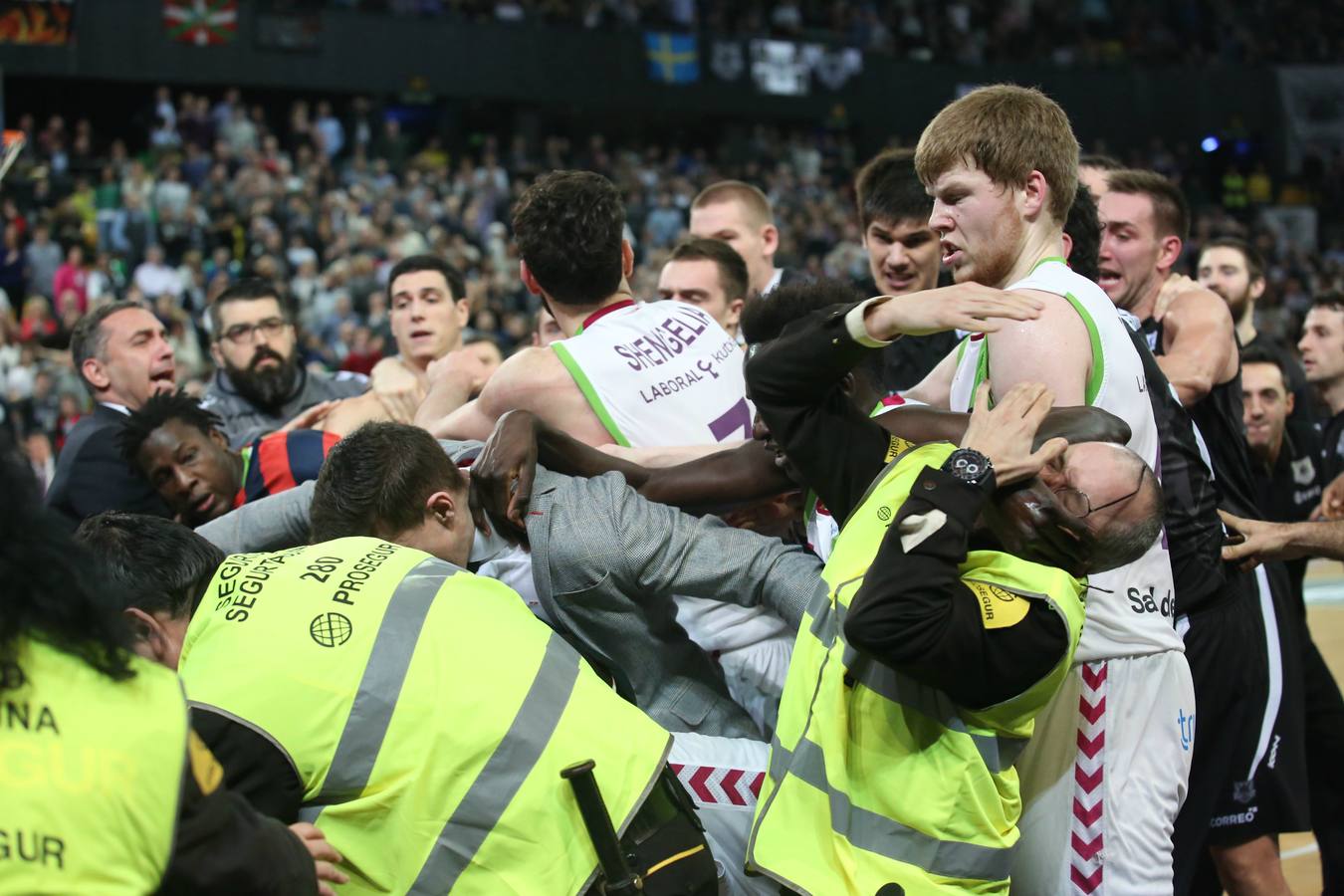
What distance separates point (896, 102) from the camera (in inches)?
Answer: 1141

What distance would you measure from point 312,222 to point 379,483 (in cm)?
1729

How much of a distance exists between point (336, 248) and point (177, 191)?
7.52 ft

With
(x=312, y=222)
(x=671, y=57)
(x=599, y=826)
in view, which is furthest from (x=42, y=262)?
(x=599, y=826)

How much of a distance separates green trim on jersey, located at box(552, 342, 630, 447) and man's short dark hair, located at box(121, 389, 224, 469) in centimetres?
150

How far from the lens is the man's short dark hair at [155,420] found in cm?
462

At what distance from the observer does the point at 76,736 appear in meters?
1.91

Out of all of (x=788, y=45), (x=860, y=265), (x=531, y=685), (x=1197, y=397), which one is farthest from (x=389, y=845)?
(x=788, y=45)

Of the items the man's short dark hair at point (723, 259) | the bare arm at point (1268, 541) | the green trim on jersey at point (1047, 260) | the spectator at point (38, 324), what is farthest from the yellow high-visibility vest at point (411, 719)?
the spectator at point (38, 324)

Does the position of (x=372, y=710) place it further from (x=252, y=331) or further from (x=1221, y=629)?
(x=252, y=331)

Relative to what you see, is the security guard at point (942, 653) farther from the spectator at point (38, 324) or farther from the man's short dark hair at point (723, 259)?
the spectator at point (38, 324)

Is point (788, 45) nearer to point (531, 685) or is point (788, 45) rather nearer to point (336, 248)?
point (336, 248)

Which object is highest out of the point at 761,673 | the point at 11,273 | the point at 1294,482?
the point at 11,273

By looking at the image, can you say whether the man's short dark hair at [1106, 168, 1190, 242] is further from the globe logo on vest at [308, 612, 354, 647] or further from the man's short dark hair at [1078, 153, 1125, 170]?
the globe logo on vest at [308, 612, 354, 647]

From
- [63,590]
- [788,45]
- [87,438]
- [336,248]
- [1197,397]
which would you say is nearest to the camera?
[63,590]
